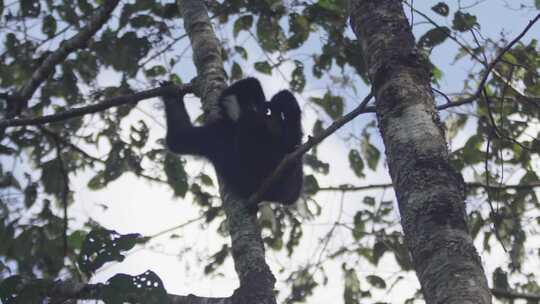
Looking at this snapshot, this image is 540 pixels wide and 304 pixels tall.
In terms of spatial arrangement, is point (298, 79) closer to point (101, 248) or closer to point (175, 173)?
point (175, 173)

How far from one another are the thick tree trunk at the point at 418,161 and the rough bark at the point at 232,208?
142 centimetres

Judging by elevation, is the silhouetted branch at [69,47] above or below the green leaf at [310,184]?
above

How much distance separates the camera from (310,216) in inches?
293

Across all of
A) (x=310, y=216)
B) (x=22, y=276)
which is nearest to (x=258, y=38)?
(x=310, y=216)

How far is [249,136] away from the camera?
6355 mm

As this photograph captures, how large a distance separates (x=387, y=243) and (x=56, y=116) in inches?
140

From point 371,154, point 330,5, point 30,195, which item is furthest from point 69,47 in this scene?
point 371,154

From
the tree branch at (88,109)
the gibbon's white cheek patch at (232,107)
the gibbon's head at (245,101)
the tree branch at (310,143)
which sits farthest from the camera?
the gibbon's head at (245,101)

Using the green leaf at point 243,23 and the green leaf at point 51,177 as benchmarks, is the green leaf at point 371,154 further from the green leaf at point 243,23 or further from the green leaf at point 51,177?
the green leaf at point 51,177

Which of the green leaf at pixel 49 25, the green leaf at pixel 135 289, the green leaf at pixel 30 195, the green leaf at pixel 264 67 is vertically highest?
the green leaf at pixel 49 25

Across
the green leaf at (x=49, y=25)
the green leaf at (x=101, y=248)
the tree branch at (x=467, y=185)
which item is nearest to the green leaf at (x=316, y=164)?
the tree branch at (x=467, y=185)

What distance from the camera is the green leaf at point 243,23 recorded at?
7285 millimetres

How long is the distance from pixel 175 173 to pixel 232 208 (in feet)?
7.61

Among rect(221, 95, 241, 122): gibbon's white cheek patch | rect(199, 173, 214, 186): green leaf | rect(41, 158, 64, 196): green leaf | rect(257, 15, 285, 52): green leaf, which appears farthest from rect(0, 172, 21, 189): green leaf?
rect(257, 15, 285, 52): green leaf
